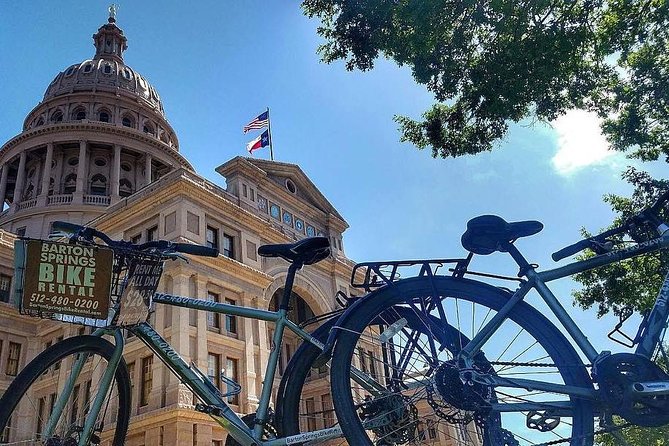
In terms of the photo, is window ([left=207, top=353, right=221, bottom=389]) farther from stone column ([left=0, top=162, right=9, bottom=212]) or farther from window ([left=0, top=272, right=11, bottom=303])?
stone column ([left=0, top=162, right=9, bottom=212])

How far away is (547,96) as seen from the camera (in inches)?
369

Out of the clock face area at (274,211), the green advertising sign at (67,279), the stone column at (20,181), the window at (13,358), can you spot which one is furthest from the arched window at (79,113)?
the green advertising sign at (67,279)

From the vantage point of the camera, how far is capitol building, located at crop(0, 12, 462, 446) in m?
22.2

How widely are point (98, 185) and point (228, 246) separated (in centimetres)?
2143

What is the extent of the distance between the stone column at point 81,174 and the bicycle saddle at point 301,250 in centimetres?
4021

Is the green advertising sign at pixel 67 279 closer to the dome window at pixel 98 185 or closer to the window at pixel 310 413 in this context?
the window at pixel 310 413

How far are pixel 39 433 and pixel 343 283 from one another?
1221 inches

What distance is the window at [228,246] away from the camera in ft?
88.5

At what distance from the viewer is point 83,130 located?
43156 mm

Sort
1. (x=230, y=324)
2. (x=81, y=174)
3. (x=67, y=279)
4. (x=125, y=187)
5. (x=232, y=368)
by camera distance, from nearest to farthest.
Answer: (x=67, y=279)
(x=232, y=368)
(x=230, y=324)
(x=81, y=174)
(x=125, y=187)

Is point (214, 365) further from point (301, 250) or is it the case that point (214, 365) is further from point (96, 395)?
point (301, 250)

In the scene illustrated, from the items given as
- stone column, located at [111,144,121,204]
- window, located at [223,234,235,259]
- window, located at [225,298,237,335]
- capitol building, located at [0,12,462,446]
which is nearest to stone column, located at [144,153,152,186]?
capitol building, located at [0,12,462,446]

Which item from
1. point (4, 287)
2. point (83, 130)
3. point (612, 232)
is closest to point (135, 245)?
point (612, 232)

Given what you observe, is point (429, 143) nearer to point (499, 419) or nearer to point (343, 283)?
point (499, 419)
